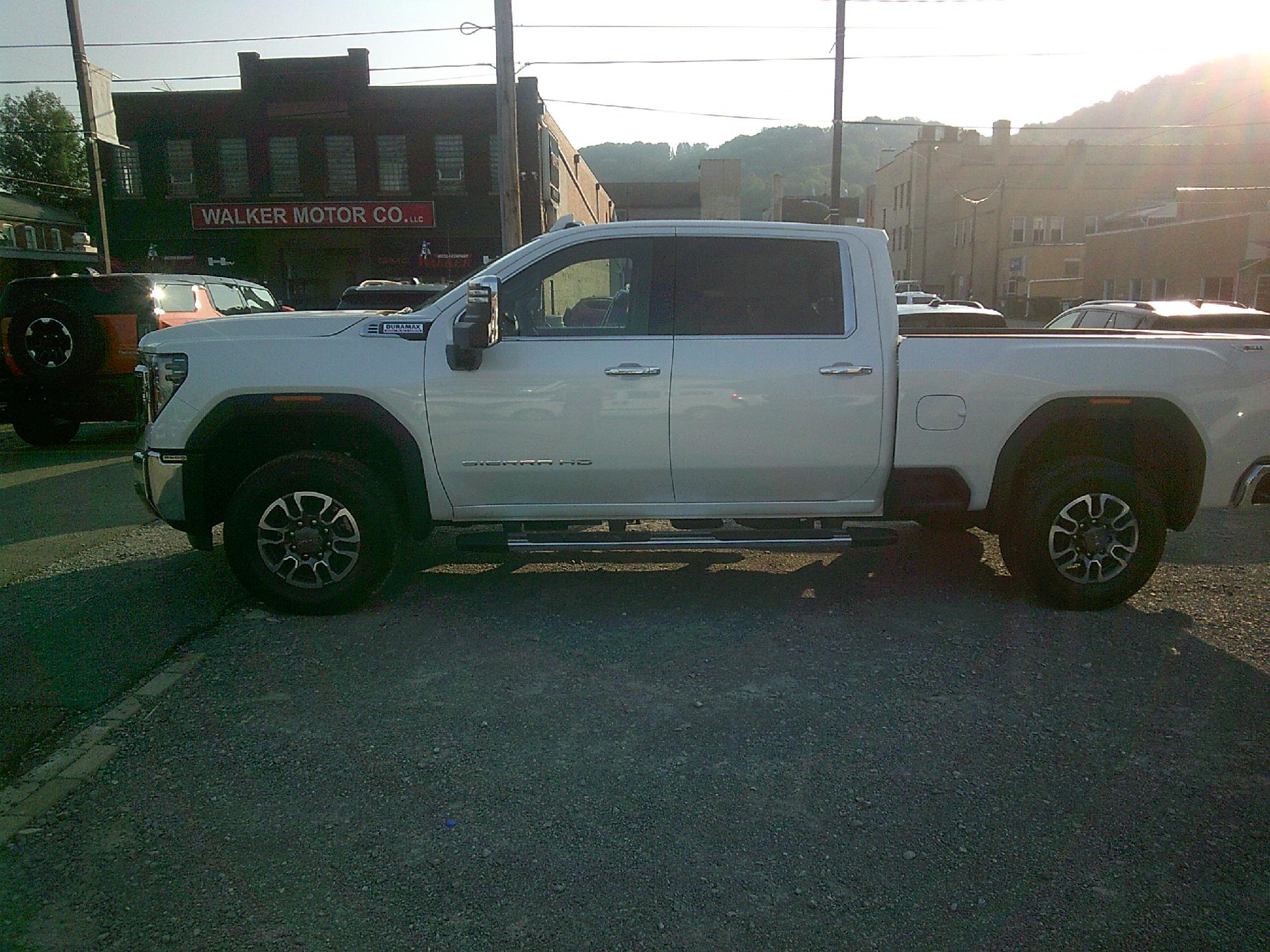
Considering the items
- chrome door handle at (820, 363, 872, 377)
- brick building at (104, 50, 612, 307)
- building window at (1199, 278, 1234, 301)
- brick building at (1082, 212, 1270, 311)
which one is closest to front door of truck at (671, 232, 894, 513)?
chrome door handle at (820, 363, 872, 377)

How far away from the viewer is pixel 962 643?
4.93 metres

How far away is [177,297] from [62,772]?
9306 millimetres

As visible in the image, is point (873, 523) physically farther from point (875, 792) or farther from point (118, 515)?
point (118, 515)

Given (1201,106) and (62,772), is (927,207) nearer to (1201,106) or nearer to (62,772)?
(1201,106)

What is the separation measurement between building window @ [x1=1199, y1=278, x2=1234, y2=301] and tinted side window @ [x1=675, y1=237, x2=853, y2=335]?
33.6 metres

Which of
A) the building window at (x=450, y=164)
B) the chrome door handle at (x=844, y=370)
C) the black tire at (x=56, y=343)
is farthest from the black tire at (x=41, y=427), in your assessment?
the building window at (x=450, y=164)

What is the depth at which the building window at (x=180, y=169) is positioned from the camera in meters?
32.1

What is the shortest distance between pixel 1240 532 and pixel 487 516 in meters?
5.99

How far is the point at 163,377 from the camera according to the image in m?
5.07

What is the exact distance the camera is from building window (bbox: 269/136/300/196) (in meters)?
31.9

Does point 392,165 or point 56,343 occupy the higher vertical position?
point 392,165

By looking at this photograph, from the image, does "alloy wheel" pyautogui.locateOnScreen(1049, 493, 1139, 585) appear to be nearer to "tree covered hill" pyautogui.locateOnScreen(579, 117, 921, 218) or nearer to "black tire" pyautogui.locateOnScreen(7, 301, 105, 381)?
"black tire" pyautogui.locateOnScreen(7, 301, 105, 381)

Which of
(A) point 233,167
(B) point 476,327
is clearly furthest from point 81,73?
(B) point 476,327

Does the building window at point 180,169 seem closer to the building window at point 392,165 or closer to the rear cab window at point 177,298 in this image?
the building window at point 392,165
